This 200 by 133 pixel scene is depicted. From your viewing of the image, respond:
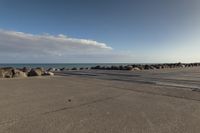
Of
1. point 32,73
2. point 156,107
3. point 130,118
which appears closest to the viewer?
point 130,118

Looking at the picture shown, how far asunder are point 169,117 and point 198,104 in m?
1.78

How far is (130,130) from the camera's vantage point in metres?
3.14

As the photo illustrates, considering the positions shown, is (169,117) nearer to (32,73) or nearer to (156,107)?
(156,107)

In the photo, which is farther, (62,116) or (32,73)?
(32,73)

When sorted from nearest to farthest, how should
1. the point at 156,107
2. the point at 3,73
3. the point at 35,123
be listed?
1. the point at 35,123
2. the point at 156,107
3. the point at 3,73

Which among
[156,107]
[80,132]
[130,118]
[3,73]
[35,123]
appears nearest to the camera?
[80,132]

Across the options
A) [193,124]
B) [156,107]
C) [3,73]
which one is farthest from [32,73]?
[193,124]

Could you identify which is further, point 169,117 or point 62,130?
point 169,117

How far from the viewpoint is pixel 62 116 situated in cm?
389

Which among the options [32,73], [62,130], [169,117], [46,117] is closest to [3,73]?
[32,73]

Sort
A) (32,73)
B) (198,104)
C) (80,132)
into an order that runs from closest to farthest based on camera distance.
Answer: (80,132) → (198,104) → (32,73)

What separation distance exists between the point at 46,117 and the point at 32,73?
1216 centimetres

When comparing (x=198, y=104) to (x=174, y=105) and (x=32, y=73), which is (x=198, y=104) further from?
(x=32, y=73)

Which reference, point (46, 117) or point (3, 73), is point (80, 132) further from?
point (3, 73)
